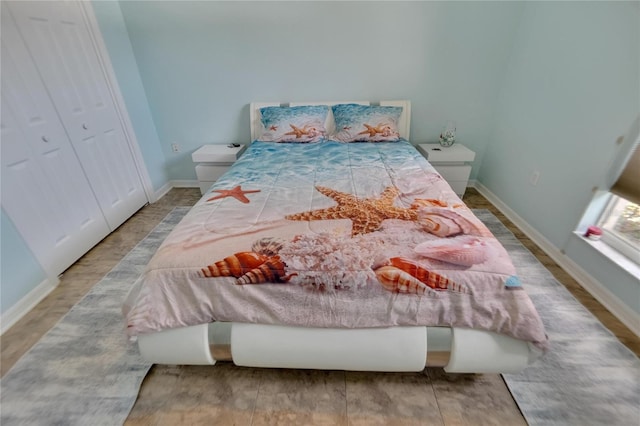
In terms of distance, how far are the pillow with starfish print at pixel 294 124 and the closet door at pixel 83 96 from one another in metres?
1.29

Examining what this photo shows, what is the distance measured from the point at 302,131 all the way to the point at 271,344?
6.11ft

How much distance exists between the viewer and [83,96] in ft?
6.82

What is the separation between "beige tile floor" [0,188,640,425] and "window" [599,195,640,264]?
0.48 metres

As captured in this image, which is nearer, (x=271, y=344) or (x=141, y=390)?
(x=271, y=344)

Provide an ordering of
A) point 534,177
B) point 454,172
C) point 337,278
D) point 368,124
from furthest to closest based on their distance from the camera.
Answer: point 454,172 < point 368,124 < point 534,177 < point 337,278

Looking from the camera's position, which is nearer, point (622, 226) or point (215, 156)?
point (622, 226)

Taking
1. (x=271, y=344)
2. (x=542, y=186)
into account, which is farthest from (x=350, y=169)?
(x=542, y=186)

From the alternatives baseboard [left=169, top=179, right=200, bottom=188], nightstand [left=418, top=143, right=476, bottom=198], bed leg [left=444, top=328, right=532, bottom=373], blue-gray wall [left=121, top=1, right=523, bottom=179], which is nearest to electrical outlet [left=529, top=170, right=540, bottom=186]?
nightstand [left=418, top=143, right=476, bottom=198]

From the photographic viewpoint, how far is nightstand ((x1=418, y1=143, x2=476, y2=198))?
2.50 metres

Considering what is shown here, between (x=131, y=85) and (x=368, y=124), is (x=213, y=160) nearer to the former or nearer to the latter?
(x=131, y=85)

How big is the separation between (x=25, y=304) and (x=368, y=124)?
8.96 feet

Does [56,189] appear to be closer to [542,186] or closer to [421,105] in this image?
[421,105]

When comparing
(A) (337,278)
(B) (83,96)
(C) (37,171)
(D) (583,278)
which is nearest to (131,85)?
(B) (83,96)

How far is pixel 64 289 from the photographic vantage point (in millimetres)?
1798
